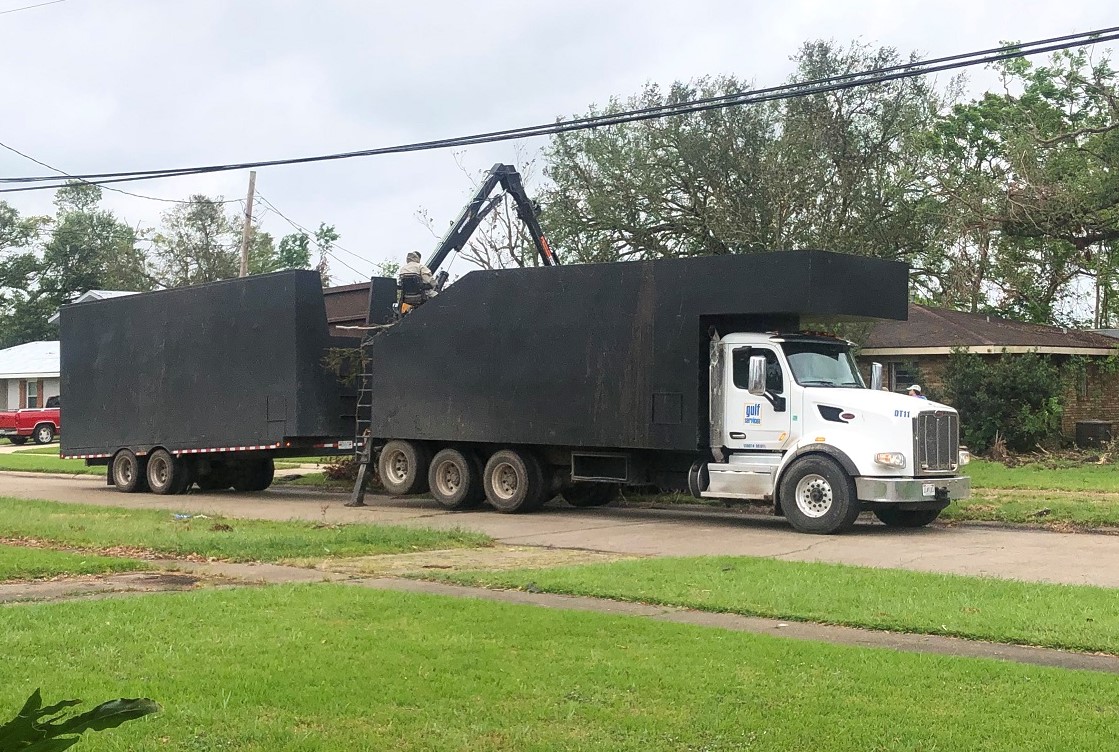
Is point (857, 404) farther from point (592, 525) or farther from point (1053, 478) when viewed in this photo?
point (1053, 478)

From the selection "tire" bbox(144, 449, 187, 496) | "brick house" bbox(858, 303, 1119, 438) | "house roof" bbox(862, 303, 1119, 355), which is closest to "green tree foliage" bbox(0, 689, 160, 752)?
"tire" bbox(144, 449, 187, 496)

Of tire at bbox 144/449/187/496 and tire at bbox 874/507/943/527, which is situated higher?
tire at bbox 144/449/187/496

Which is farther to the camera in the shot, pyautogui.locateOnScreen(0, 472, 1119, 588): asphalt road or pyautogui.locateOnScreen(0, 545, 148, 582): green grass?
pyautogui.locateOnScreen(0, 472, 1119, 588): asphalt road

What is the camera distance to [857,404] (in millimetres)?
16828

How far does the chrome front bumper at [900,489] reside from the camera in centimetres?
1623

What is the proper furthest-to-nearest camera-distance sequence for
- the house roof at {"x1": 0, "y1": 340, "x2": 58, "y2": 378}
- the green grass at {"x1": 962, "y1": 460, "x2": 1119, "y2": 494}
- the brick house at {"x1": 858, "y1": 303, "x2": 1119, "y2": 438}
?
the house roof at {"x1": 0, "y1": 340, "x2": 58, "y2": 378} < the brick house at {"x1": 858, "y1": 303, "x2": 1119, "y2": 438} < the green grass at {"x1": 962, "y1": 460, "x2": 1119, "y2": 494}

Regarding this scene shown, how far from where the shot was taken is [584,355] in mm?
19062

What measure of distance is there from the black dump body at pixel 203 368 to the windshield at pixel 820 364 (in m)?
8.94

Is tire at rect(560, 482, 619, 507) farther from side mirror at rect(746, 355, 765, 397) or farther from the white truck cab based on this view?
side mirror at rect(746, 355, 765, 397)

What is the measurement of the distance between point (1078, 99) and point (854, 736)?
1323 inches

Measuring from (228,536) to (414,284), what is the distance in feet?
27.1

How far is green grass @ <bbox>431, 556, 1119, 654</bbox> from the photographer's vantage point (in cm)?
900

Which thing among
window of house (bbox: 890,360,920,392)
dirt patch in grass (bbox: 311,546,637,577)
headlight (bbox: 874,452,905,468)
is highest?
window of house (bbox: 890,360,920,392)

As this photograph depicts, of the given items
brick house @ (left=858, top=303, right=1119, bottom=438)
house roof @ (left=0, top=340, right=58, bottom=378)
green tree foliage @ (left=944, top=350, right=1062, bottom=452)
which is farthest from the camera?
house roof @ (left=0, top=340, right=58, bottom=378)
